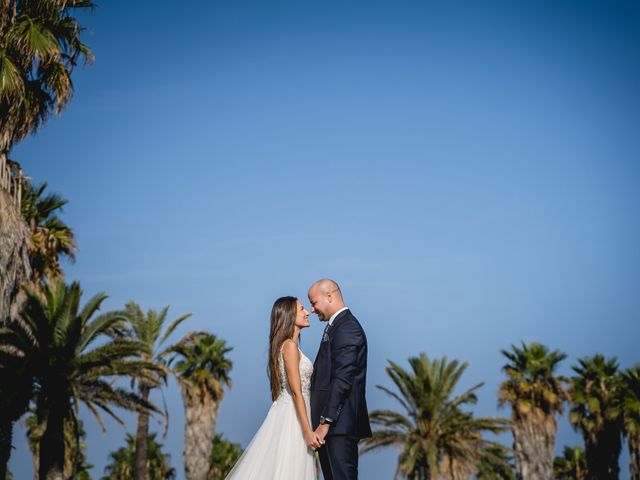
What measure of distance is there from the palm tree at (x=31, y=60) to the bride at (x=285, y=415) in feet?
40.4

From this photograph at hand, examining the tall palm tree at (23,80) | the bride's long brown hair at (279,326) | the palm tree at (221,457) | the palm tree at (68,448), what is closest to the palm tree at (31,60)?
the tall palm tree at (23,80)

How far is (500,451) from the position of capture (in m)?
42.4

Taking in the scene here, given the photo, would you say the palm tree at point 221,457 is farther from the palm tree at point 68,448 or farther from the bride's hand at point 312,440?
the bride's hand at point 312,440

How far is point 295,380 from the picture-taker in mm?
9164

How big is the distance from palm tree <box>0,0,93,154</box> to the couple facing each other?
12366 mm

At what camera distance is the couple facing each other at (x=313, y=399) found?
872cm

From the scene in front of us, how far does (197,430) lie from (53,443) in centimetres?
2489

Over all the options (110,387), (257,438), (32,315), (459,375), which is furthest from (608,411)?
(257,438)

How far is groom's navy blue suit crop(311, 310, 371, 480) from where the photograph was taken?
340 inches

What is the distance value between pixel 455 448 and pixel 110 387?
18916 millimetres

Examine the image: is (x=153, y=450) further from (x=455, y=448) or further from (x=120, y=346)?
(x=120, y=346)

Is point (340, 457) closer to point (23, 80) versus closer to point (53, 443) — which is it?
point (23, 80)

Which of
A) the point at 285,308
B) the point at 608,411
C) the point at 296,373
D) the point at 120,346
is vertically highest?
the point at 608,411

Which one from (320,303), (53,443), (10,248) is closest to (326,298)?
(320,303)
